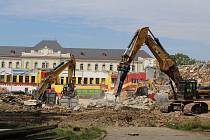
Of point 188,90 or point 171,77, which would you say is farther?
point 171,77

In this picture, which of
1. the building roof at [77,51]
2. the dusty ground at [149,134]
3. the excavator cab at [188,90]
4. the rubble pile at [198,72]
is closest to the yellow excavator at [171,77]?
the excavator cab at [188,90]

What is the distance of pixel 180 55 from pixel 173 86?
139 meters

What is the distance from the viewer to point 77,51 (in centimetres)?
15650

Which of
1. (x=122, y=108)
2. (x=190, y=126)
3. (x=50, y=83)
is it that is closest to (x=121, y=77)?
(x=122, y=108)

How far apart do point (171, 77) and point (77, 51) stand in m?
117

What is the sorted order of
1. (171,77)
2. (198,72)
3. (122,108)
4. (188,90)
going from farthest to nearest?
(198,72)
(122,108)
(171,77)
(188,90)

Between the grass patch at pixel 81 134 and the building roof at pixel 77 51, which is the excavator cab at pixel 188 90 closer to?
the grass patch at pixel 81 134

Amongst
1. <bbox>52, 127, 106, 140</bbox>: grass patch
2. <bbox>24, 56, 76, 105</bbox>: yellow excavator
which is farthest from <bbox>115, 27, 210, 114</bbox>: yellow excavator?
<bbox>52, 127, 106, 140</bbox>: grass patch

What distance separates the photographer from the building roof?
501 ft

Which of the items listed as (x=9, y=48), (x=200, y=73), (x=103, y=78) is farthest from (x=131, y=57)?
(x=9, y=48)

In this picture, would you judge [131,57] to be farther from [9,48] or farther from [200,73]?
[9,48]

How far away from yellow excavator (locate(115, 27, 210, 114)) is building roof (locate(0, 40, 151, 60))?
367 ft

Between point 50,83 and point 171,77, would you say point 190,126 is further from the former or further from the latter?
point 50,83

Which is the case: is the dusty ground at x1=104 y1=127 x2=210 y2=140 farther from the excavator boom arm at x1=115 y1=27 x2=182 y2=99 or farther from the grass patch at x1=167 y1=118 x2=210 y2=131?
the excavator boom arm at x1=115 y1=27 x2=182 y2=99
